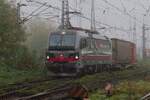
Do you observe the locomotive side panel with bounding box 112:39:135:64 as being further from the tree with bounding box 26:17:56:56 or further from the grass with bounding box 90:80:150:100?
the tree with bounding box 26:17:56:56

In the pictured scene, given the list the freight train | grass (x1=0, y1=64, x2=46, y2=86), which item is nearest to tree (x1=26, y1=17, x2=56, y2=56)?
grass (x1=0, y1=64, x2=46, y2=86)

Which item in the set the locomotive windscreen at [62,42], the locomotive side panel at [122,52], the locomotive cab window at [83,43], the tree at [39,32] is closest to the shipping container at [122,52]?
the locomotive side panel at [122,52]

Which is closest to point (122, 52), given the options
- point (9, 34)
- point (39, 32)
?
point (9, 34)

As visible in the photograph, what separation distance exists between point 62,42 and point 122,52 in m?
13.0

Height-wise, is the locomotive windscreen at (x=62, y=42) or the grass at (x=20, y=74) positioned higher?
the locomotive windscreen at (x=62, y=42)

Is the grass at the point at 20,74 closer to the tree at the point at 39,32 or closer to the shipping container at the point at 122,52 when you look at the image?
the shipping container at the point at 122,52

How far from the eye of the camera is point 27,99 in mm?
13328

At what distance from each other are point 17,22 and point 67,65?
6.02 meters

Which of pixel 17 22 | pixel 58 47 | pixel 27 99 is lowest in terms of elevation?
pixel 27 99

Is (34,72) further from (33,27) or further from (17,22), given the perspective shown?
(33,27)

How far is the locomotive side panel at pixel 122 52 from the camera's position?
3516cm

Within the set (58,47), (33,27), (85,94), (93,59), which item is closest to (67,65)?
(58,47)

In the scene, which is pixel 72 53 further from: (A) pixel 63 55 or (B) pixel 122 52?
(B) pixel 122 52

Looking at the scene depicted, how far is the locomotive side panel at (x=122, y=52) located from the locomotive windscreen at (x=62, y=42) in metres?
9.91
